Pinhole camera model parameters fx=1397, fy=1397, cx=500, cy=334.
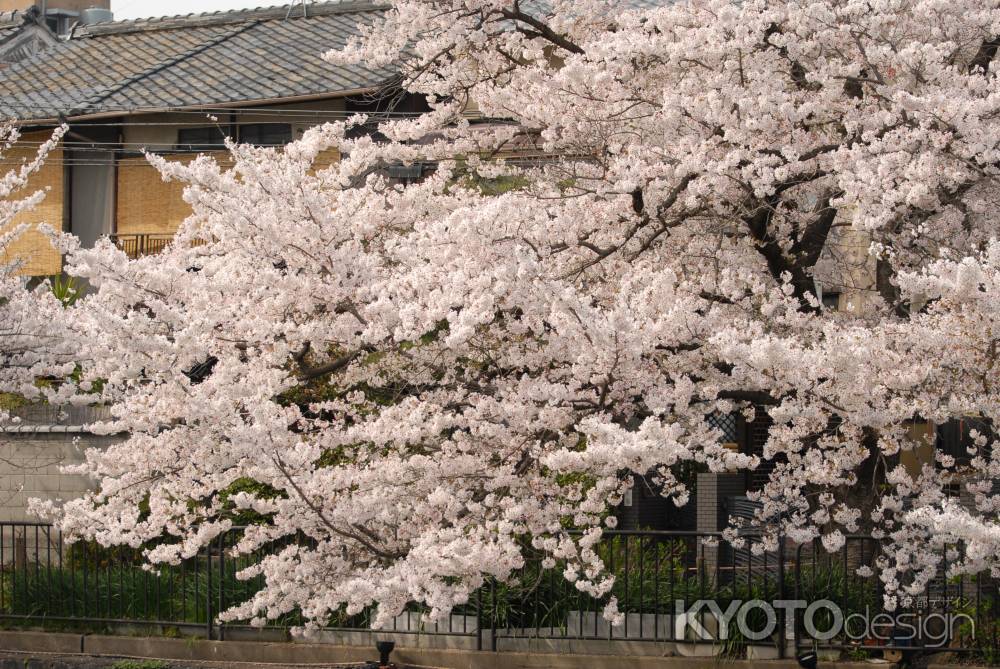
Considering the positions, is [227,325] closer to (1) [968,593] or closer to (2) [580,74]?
(2) [580,74]

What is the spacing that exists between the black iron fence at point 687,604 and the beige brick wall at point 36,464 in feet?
13.9

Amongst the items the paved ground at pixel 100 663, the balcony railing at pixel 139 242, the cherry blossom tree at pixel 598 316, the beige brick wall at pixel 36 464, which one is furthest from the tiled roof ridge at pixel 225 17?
the paved ground at pixel 100 663

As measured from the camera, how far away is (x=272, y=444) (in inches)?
399

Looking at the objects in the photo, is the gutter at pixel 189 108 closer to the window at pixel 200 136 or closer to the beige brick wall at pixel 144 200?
the window at pixel 200 136

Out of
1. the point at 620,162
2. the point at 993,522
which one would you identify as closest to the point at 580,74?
the point at 620,162

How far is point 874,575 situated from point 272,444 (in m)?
5.96

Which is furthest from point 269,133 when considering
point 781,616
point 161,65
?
point 781,616

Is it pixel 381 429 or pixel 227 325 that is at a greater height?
pixel 227 325

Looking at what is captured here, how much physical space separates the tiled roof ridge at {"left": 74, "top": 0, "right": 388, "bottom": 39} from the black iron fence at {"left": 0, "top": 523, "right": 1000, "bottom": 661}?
15.9 m

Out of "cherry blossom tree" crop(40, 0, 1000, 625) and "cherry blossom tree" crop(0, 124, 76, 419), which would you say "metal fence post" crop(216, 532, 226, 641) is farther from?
"cherry blossom tree" crop(0, 124, 76, 419)

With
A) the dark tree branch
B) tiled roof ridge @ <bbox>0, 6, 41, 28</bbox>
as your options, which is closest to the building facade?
tiled roof ridge @ <bbox>0, 6, 41, 28</bbox>

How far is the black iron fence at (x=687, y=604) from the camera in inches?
482

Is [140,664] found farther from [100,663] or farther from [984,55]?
[984,55]

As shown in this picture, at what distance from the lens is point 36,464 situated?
19375 millimetres
